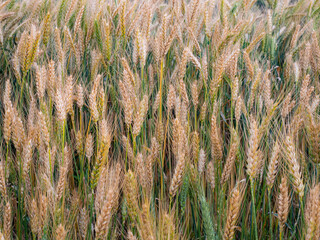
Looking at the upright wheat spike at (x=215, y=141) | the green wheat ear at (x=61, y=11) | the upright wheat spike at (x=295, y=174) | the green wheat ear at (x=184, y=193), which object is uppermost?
the green wheat ear at (x=61, y=11)

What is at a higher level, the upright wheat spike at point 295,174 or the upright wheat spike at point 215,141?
the upright wheat spike at point 215,141

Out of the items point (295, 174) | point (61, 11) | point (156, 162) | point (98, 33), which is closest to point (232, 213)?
point (295, 174)

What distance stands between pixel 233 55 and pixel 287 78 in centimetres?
59

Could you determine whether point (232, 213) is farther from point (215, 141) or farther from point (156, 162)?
point (156, 162)

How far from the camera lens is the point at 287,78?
71.4 inches

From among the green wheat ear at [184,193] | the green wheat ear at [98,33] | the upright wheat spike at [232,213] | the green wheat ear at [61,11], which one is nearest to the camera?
the upright wheat spike at [232,213]

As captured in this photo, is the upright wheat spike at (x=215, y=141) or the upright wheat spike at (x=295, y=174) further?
the upright wheat spike at (x=215, y=141)

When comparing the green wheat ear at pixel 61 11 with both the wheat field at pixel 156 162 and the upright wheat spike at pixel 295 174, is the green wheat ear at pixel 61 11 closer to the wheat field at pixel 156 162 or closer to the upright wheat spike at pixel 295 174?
the wheat field at pixel 156 162

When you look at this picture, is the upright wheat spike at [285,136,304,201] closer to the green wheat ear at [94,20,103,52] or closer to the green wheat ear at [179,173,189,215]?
the green wheat ear at [179,173,189,215]

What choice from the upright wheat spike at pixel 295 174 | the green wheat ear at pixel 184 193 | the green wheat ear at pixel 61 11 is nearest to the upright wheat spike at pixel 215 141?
the green wheat ear at pixel 184 193

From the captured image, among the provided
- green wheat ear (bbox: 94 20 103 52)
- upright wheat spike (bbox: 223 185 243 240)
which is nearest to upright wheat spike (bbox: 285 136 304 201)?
upright wheat spike (bbox: 223 185 243 240)

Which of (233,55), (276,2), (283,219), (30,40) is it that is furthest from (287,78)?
(30,40)

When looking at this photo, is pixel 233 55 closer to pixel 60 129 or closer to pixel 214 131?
pixel 214 131

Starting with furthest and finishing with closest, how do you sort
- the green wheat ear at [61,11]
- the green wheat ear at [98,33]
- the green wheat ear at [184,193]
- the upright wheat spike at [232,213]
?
the green wheat ear at [61,11] < the green wheat ear at [98,33] < the green wheat ear at [184,193] < the upright wheat spike at [232,213]
